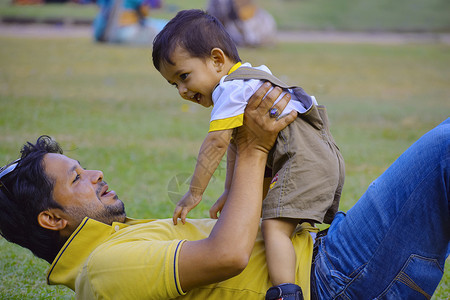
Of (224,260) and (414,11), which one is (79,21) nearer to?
(414,11)

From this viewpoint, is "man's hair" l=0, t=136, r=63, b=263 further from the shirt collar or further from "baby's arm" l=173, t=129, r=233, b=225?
"baby's arm" l=173, t=129, r=233, b=225

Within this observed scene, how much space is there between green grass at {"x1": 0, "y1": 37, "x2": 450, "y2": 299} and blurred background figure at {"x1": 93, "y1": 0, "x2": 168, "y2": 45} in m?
0.71

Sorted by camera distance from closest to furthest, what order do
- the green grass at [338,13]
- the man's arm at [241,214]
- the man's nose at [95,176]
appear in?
the man's arm at [241,214] < the man's nose at [95,176] < the green grass at [338,13]

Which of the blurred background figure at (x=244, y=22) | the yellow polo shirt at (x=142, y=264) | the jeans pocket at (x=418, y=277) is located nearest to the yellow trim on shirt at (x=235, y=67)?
the yellow polo shirt at (x=142, y=264)

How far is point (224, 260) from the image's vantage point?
88.6 inches

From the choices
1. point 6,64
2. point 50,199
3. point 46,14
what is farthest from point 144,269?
point 46,14

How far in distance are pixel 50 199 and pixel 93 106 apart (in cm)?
880

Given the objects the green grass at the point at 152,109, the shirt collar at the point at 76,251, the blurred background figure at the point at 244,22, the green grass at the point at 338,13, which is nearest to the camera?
the shirt collar at the point at 76,251

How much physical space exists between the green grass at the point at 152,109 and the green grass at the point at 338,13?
6.22m

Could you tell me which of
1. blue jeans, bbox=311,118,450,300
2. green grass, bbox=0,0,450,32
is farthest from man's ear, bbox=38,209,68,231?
green grass, bbox=0,0,450,32

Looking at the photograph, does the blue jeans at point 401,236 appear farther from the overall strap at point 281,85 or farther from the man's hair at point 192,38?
the man's hair at point 192,38

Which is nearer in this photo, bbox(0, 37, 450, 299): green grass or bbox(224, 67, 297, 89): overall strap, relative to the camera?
bbox(224, 67, 297, 89): overall strap

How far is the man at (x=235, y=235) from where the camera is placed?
2283 mm

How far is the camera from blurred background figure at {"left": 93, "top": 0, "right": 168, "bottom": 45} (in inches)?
754
